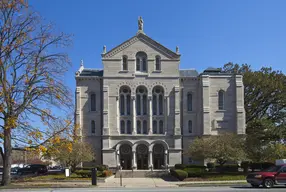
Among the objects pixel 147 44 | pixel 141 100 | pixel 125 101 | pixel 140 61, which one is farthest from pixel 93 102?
pixel 147 44

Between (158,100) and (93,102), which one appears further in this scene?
(93,102)

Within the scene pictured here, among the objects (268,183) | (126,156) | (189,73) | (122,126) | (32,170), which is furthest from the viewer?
(189,73)

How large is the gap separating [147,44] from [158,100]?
8903mm

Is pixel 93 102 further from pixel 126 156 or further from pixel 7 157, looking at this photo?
pixel 7 157

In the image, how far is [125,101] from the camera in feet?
197

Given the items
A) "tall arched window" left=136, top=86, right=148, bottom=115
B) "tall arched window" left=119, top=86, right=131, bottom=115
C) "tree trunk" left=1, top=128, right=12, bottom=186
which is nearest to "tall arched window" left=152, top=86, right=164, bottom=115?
"tall arched window" left=136, top=86, right=148, bottom=115

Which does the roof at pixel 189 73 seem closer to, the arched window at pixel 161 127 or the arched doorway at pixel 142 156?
the arched window at pixel 161 127

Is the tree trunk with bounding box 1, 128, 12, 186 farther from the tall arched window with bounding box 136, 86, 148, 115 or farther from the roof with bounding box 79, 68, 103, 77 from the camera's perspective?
the roof with bounding box 79, 68, 103, 77

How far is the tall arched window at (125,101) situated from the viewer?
197ft

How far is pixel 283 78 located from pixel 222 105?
12.1 metres

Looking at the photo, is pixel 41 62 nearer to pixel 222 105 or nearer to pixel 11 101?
pixel 11 101

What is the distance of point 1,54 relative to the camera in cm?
2975

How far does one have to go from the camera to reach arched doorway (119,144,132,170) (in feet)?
194

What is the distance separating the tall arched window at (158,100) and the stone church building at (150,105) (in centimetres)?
11
